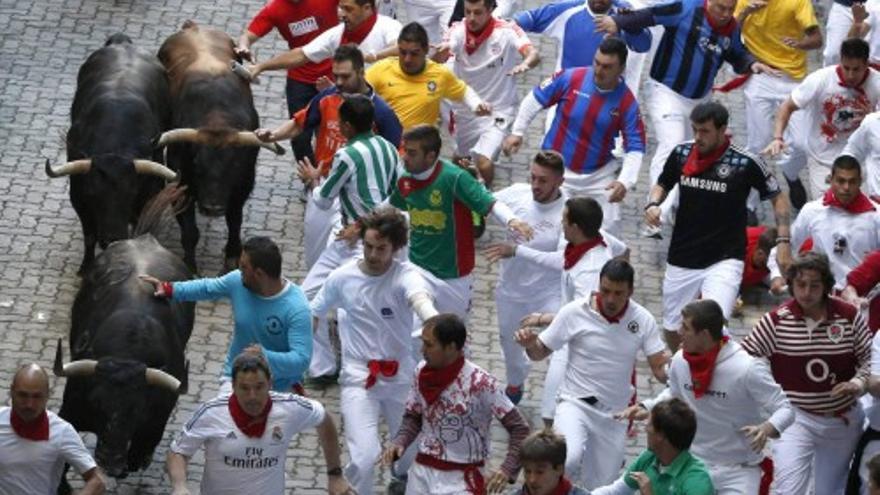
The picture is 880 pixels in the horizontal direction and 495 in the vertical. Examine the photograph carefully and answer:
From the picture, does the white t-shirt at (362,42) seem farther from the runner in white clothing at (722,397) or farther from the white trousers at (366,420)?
the runner in white clothing at (722,397)

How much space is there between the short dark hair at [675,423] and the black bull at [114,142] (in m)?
7.22

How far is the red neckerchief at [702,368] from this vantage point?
1529 cm

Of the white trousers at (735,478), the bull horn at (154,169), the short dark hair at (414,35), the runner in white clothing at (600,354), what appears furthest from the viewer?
the bull horn at (154,169)

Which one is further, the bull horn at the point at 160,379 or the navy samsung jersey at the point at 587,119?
the navy samsung jersey at the point at 587,119

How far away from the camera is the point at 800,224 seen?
18422 millimetres

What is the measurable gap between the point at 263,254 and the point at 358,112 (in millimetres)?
2611

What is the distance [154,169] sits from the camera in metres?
20.1

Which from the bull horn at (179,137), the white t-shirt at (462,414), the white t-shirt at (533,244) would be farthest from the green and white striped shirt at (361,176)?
the white t-shirt at (462,414)

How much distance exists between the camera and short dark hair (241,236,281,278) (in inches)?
620

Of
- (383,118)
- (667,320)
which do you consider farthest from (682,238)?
(383,118)

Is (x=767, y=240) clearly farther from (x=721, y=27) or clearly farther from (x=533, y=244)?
(x=533, y=244)

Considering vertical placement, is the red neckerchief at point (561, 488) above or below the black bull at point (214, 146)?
above

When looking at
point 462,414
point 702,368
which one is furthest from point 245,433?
point 702,368

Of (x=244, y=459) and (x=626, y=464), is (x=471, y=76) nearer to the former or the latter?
(x=626, y=464)
